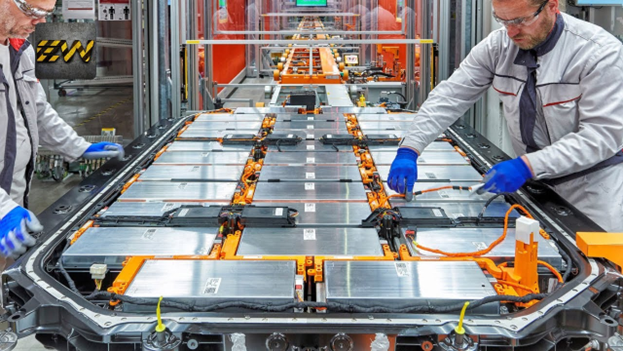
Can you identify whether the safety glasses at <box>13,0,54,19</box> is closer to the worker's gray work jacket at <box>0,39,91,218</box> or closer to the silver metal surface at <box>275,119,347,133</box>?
the worker's gray work jacket at <box>0,39,91,218</box>

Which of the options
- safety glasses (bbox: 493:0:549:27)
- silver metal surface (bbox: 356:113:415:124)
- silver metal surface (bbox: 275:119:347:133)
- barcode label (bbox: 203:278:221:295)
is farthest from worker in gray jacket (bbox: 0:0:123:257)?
silver metal surface (bbox: 356:113:415:124)

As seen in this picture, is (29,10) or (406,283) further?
(29,10)

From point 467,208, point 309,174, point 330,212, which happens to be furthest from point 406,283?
point 309,174

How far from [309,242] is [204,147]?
1.99m

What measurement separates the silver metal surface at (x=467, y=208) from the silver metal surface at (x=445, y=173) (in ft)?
1.35

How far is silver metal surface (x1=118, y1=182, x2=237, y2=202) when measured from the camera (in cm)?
315

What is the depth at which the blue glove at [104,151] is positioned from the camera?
3.82 meters

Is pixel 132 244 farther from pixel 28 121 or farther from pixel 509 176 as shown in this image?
pixel 509 176

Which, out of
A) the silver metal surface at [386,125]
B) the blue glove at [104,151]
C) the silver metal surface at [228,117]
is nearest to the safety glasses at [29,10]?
the blue glove at [104,151]

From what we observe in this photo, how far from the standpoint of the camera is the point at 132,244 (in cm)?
252

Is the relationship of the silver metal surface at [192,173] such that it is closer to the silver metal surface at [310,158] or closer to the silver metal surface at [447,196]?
the silver metal surface at [310,158]

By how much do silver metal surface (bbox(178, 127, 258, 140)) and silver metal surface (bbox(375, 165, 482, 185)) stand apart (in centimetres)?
141

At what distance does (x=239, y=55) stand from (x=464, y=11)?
1281 centimetres

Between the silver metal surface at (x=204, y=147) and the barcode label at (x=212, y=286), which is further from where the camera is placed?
the silver metal surface at (x=204, y=147)
